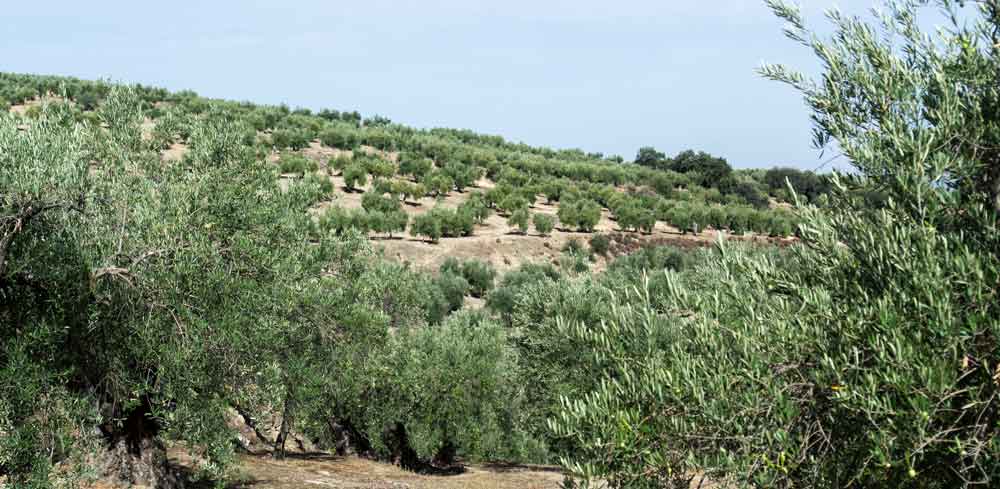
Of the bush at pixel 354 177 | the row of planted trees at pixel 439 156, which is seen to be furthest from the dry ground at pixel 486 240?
the row of planted trees at pixel 439 156

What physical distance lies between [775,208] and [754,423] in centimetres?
10312

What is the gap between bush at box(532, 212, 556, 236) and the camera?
7756 centimetres

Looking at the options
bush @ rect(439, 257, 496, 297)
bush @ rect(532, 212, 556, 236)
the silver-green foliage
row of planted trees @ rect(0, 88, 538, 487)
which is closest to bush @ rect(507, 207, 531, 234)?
bush @ rect(532, 212, 556, 236)

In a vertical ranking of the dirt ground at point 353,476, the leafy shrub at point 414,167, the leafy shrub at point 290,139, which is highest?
the leafy shrub at point 290,139

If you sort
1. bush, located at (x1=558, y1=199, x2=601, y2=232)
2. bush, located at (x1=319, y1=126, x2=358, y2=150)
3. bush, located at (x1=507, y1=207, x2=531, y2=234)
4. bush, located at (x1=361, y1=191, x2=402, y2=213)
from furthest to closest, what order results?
bush, located at (x1=319, y1=126, x2=358, y2=150), bush, located at (x1=558, y1=199, x2=601, y2=232), bush, located at (x1=507, y1=207, x2=531, y2=234), bush, located at (x1=361, y1=191, x2=402, y2=213)

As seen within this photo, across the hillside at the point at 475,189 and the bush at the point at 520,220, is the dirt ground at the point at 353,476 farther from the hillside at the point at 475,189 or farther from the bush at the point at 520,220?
the bush at the point at 520,220

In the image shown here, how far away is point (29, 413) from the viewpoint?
37.2ft

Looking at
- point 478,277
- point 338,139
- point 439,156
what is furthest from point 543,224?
point 338,139

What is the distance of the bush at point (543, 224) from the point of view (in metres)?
77.6

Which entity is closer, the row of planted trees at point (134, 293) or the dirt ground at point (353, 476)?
the row of planted trees at point (134, 293)

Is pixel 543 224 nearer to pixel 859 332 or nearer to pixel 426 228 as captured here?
pixel 426 228

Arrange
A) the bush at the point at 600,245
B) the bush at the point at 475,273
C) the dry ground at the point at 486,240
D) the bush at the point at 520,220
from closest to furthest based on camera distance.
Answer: the bush at the point at 475,273 < the dry ground at the point at 486,240 < the bush at the point at 600,245 < the bush at the point at 520,220

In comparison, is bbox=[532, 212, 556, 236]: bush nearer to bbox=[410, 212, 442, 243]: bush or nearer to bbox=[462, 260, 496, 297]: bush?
bbox=[410, 212, 442, 243]: bush

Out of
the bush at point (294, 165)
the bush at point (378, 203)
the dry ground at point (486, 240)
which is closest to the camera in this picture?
the dry ground at point (486, 240)
